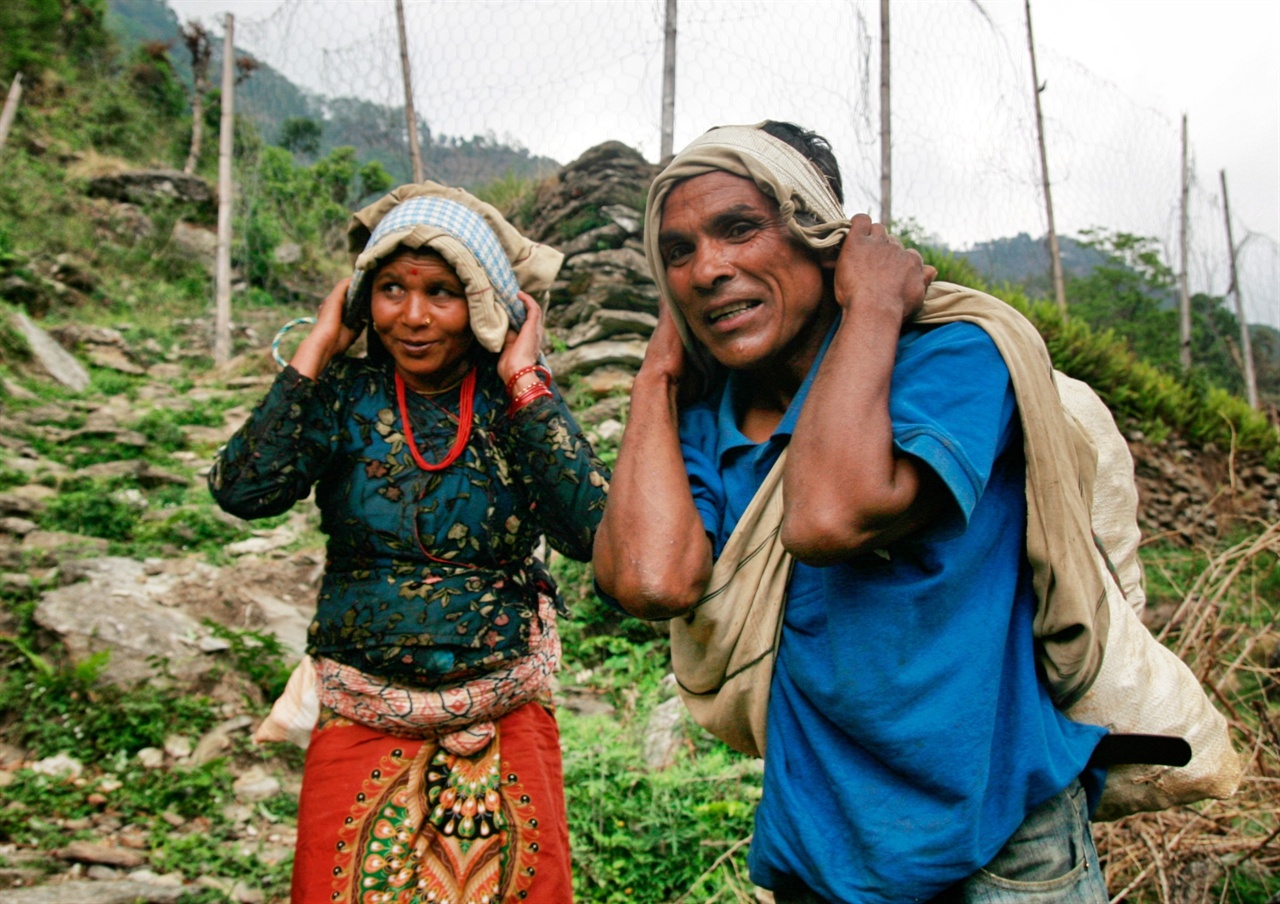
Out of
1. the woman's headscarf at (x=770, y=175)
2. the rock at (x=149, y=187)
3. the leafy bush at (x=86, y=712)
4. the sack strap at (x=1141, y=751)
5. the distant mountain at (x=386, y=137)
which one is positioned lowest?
the leafy bush at (x=86, y=712)

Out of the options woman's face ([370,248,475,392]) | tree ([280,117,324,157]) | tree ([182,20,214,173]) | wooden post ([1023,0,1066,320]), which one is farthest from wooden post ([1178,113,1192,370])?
tree ([182,20,214,173])

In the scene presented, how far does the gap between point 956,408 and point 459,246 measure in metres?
1.35

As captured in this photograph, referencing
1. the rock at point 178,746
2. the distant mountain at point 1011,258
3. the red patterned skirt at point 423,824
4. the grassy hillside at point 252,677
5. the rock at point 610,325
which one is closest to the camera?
the red patterned skirt at point 423,824

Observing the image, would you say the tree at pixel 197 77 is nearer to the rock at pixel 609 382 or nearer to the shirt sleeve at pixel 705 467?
the rock at pixel 609 382

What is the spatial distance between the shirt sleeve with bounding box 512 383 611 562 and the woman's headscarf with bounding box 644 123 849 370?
0.67 m

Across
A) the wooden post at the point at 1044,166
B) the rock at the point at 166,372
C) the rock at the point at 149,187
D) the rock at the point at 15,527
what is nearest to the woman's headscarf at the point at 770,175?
the rock at the point at 15,527

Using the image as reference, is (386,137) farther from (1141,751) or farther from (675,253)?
(1141,751)

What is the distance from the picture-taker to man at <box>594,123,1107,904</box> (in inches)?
43.4

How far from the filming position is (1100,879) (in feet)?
3.92

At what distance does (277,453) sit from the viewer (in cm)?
200

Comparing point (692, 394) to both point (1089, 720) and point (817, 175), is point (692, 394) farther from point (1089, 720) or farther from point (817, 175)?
point (1089, 720)

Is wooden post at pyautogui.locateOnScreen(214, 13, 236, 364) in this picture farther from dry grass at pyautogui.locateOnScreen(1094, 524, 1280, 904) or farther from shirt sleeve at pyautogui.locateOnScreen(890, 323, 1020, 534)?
shirt sleeve at pyautogui.locateOnScreen(890, 323, 1020, 534)

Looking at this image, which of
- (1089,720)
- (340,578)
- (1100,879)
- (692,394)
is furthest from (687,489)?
(340,578)

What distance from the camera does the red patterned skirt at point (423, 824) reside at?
1.84 metres
